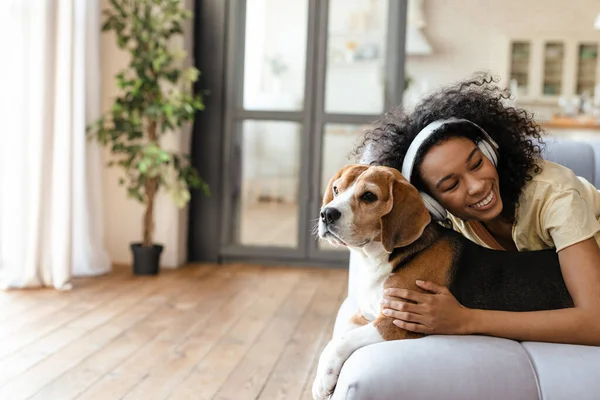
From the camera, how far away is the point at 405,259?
1758mm

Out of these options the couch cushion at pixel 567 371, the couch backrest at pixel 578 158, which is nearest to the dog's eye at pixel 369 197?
the couch cushion at pixel 567 371

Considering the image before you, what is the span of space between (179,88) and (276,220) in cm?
111

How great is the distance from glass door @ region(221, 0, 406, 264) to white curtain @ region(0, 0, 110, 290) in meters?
1.22

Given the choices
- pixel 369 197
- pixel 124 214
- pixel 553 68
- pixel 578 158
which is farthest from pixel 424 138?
pixel 553 68

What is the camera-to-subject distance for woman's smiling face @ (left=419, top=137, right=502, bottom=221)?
72.4 inches

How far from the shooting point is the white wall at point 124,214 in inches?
187

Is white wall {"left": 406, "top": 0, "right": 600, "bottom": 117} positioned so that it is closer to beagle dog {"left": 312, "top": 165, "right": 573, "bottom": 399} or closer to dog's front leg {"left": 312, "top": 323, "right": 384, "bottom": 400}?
beagle dog {"left": 312, "top": 165, "right": 573, "bottom": 399}

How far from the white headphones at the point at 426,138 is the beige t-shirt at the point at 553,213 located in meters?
0.13

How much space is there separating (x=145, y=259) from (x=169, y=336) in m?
1.31

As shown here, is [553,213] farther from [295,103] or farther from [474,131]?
[295,103]

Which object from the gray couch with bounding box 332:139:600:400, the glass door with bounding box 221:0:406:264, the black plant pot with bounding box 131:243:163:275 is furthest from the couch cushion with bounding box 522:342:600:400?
the glass door with bounding box 221:0:406:264

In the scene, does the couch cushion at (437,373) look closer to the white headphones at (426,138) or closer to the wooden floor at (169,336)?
the white headphones at (426,138)

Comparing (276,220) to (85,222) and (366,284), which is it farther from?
(366,284)

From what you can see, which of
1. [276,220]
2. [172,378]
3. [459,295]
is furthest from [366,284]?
[276,220]
